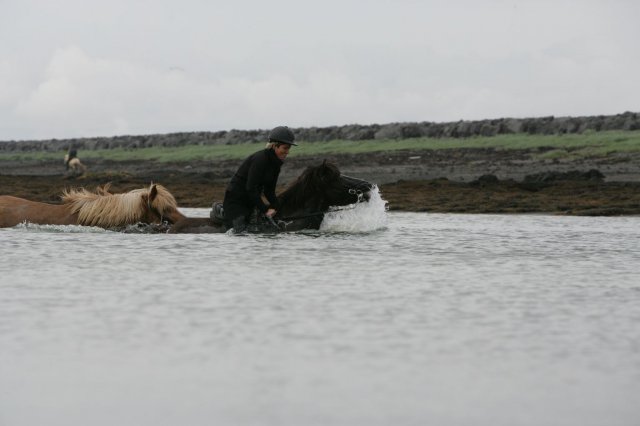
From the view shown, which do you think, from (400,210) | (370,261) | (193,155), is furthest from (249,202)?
(193,155)

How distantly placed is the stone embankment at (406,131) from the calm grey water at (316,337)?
2527cm

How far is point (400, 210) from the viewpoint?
20.2m

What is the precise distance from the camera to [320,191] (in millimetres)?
13031

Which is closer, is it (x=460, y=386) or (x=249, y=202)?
(x=460, y=386)

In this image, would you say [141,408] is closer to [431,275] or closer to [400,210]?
[431,275]

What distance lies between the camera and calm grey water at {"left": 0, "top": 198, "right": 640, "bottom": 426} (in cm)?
409

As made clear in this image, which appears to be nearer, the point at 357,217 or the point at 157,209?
the point at 157,209

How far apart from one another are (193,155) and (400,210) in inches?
886

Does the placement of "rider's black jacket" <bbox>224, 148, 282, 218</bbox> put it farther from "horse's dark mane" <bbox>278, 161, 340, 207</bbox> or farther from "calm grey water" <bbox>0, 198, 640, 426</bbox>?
"calm grey water" <bbox>0, 198, 640, 426</bbox>

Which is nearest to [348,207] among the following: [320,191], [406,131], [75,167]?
[320,191]

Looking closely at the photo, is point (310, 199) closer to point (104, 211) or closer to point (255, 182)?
point (255, 182)

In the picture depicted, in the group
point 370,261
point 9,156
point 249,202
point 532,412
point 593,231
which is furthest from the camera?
point 9,156

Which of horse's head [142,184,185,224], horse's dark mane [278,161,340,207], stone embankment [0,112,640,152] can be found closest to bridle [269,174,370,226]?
horse's dark mane [278,161,340,207]

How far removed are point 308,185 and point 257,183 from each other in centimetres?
102
